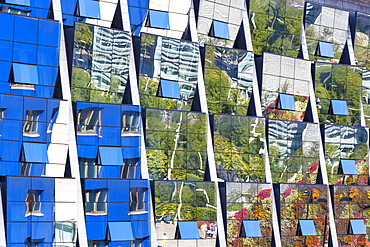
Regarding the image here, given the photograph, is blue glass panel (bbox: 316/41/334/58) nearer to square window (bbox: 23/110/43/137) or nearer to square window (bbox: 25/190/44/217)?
square window (bbox: 23/110/43/137)

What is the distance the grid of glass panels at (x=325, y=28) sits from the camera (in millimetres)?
44438

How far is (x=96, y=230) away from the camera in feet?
110

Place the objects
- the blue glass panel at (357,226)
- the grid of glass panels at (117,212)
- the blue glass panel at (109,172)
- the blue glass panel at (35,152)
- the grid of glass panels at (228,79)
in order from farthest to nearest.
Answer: the blue glass panel at (357,226) < the grid of glass panels at (228,79) < the blue glass panel at (109,172) < the grid of glass panels at (117,212) < the blue glass panel at (35,152)

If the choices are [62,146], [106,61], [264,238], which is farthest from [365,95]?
[62,146]

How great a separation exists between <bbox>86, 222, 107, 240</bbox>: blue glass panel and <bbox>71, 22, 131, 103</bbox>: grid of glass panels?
572cm

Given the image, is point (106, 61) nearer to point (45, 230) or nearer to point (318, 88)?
point (45, 230)

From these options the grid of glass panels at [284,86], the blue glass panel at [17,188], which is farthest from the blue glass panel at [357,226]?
the blue glass panel at [17,188]

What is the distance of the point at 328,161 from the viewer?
4306 centimetres

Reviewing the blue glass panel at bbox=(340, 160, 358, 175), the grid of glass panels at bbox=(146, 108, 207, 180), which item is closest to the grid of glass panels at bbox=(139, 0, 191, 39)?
the grid of glass panels at bbox=(146, 108, 207, 180)

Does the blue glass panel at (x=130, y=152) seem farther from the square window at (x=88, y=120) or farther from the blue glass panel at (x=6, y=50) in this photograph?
the blue glass panel at (x=6, y=50)

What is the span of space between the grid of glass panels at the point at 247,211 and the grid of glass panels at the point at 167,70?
16.5 feet

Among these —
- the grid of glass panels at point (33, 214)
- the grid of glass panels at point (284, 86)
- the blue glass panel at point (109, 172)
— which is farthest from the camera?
the grid of glass panels at point (284, 86)

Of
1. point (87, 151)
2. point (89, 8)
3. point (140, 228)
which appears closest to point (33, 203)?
point (87, 151)

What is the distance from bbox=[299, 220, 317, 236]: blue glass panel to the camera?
4056cm
